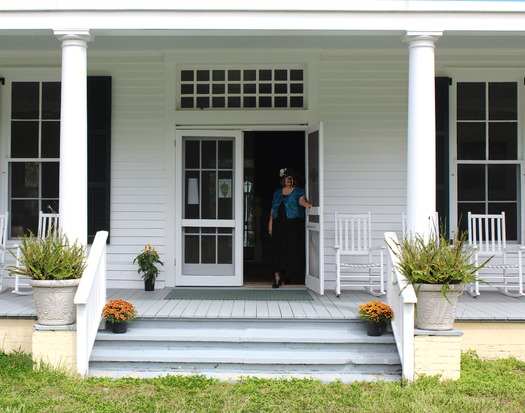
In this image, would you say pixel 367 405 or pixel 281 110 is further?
pixel 281 110

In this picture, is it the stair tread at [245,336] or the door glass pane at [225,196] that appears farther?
the door glass pane at [225,196]

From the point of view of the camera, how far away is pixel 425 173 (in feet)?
18.7

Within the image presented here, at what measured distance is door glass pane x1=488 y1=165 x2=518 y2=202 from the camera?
7.67m

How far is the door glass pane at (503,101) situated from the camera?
7684mm

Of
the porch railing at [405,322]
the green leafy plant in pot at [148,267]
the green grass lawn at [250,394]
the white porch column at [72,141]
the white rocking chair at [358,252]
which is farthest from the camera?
the green leafy plant in pot at [148,267]

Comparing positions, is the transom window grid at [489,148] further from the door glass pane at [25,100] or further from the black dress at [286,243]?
the door glass pane at [25,100]

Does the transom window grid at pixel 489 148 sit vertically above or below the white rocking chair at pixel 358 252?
above

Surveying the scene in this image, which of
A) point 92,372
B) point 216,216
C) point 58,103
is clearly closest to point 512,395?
point 92,372

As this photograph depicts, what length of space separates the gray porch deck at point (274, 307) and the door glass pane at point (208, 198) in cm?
114

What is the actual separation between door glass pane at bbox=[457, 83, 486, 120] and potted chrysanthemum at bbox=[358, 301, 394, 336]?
3.14 metres

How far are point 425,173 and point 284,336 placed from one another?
1876 millimetres

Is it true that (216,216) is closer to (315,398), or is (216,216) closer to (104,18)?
(104,18)

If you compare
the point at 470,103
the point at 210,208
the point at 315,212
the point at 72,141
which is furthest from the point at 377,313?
the point at 470,103

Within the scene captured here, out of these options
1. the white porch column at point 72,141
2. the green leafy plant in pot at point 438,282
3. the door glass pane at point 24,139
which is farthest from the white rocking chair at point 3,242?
the green leafy plant in pot at point 438,282
